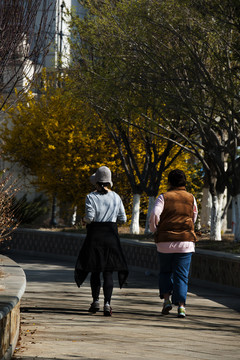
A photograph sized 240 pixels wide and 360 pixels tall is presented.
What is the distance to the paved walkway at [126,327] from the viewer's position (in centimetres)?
698

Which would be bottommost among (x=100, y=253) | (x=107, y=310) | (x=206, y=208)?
(x=107, y=310)

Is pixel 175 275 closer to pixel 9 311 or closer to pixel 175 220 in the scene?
pixel 175 220

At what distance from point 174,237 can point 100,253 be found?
0.94m

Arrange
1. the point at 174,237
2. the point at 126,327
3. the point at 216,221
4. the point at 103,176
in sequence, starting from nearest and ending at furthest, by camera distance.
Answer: the point at 126,327
the point at 174,237
the point at 103,176
the point at 216,221

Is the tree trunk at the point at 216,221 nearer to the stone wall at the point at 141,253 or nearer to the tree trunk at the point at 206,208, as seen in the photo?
the stone wall at the point at 141,253

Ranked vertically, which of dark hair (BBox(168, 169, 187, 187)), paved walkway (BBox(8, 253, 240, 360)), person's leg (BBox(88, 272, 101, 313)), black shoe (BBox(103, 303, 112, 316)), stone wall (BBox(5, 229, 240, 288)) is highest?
dark hair (BBox(168, 169, 187, 187))

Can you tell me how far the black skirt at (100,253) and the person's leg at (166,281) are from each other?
1.65 feet

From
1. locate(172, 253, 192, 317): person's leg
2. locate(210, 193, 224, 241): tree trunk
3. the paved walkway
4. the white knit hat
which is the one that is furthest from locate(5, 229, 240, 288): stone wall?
the white knit hat

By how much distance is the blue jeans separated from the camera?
9458 millimetres

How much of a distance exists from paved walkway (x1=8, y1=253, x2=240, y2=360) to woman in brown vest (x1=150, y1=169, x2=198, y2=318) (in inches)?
15.6

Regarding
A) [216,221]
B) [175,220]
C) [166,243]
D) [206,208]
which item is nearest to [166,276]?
[166,243]

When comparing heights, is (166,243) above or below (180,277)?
above

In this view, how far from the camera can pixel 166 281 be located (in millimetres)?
9766

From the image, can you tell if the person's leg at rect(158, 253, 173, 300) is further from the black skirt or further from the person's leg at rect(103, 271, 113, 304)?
the person's leg at rect(103, 271, 113, 304)
